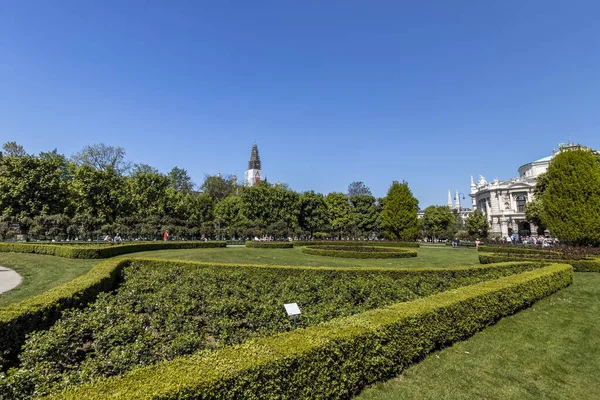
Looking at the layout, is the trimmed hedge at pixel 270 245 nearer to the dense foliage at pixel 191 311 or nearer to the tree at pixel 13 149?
the dense foliage at pixel 191 311

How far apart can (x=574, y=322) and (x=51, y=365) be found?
11381mm

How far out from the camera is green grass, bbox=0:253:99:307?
11.0 meters

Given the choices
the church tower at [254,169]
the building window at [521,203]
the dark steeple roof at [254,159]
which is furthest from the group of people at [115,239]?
the dark steeple roof at [254,159]

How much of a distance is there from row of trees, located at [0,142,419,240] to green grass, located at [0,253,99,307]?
18660 millimetres

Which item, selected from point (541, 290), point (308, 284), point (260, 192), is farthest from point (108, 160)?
point (541, 290)

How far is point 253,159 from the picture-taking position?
482 ft

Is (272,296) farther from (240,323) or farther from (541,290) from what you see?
(541,290)

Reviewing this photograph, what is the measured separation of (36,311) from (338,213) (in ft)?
189

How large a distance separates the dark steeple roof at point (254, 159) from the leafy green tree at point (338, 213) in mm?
85996

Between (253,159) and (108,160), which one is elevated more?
(253,159)

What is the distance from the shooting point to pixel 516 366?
20.2 feet

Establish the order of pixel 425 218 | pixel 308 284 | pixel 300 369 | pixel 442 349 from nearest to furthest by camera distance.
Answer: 1. pixel 300 369
2. pixel 442 349
3. pixel 308 284
4. pixel 425 218

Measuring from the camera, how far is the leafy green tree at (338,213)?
62.6 m

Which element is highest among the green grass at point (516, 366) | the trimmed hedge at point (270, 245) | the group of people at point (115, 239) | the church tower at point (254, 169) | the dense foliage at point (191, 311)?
the church tower at point (254, 169)
